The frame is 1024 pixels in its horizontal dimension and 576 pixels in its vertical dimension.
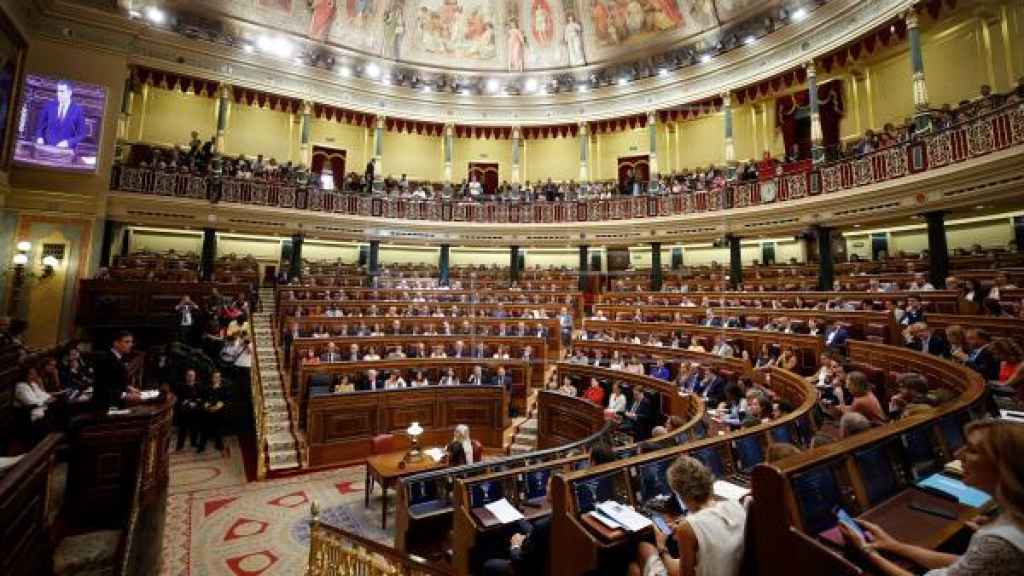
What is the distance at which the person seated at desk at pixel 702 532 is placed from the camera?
187 centimetres

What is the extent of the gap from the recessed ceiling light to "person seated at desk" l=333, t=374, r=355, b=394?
12363mm

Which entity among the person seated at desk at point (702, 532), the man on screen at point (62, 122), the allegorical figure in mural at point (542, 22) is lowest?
the person seated at desk at point (702, 532)

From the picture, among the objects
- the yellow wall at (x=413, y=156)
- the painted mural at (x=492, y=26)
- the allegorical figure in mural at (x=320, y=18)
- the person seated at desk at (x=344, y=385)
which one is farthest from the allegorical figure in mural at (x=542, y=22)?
the person seated at desk at (x=344, y=385)

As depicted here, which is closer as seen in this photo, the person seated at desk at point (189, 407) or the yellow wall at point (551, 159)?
the person seated at desk at point (189, 407)

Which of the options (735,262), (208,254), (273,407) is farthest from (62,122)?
(735,262)

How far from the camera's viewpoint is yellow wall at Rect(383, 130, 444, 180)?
1973 centimetres

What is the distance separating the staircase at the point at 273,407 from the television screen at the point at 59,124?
5.00 meters

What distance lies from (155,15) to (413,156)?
358 inches

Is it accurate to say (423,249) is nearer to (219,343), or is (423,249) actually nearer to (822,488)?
(219,343)

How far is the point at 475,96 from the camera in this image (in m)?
18.0

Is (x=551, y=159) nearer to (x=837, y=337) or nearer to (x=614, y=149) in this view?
(x=614, y=149)

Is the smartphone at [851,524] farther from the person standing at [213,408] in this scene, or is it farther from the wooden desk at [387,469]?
the person standing at [213,408]

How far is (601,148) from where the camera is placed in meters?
20.2

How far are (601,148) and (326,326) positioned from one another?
14220 mm
